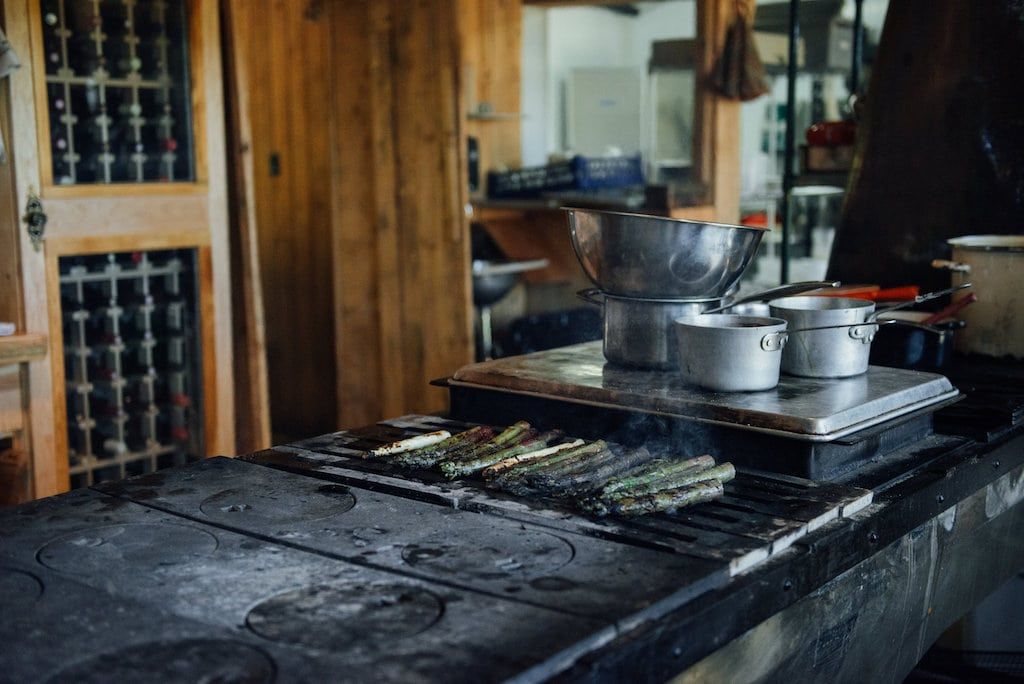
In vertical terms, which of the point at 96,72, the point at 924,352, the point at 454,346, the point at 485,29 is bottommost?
the point at 454,346

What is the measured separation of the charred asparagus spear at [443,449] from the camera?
2.11 m

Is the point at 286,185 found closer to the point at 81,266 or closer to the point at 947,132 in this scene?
the point at 81,266

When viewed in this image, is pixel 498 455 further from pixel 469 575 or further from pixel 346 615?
pixel 346 615

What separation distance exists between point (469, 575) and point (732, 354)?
84cm

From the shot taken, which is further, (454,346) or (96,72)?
(454,346)

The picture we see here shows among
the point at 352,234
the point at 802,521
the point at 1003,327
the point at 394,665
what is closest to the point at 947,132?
the point at 1003,327

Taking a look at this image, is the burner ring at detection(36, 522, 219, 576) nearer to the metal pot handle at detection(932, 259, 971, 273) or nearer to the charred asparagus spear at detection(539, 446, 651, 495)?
the charred asparagus spear at detection(539, 446, 651, 495)

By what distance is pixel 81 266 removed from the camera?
3914 mm

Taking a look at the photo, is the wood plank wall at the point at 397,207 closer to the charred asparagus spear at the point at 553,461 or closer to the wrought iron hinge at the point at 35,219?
the wrought iron hinge at the point at 35,219

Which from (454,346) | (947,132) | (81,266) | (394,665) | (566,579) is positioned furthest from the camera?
(454,346)

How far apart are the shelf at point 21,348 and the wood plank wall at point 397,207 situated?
6.97 ft

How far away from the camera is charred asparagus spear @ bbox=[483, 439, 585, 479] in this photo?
2.01 meters

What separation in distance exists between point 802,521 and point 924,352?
124 cm

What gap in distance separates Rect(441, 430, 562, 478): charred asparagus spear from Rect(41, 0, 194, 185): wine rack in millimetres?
2409
